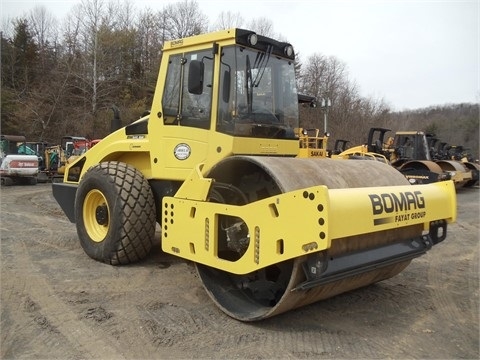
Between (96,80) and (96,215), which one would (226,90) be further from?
(96,80)

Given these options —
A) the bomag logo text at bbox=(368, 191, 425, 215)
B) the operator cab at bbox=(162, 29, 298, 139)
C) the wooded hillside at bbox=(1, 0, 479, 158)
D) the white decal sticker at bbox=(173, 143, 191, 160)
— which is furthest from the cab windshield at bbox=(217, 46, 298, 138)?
the wooded hillside at bbox=(1, 0, 479, 158)

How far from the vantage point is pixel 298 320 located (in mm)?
3945

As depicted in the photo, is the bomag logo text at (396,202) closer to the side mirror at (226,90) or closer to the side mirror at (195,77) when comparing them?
the side mirror at (226,90)

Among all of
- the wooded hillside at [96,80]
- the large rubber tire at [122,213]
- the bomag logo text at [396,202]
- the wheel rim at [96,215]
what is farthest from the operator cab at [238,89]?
the wooded hillside at [96,80]

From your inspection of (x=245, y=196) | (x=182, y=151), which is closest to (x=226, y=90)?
(x=182, y=151)

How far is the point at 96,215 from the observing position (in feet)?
19.0

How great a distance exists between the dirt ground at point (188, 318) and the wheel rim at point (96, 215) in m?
0.36

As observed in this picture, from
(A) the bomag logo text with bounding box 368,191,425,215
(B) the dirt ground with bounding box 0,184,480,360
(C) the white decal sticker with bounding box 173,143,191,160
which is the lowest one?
(B) the dirt ground with bounding box 0,184,480,360

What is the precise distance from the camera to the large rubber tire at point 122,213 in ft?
17.2

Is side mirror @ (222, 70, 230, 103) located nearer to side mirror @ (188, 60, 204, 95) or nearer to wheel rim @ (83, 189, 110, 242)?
side mirror @ (188, 60, 204, 95)

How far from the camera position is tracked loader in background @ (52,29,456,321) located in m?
3.45

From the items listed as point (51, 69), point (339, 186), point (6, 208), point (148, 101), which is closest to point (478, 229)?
point (339, 186)

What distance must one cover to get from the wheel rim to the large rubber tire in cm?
1

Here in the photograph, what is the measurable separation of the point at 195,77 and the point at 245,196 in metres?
1.31
